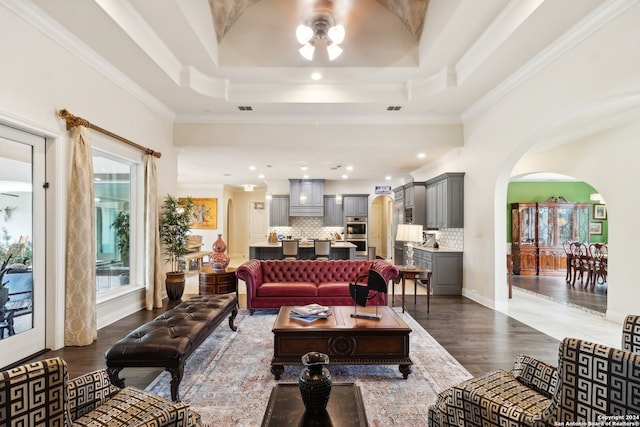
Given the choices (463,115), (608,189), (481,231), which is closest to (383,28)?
(463,115)

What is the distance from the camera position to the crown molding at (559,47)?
307 centimetres

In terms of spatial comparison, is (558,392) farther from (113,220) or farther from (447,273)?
(113,220)

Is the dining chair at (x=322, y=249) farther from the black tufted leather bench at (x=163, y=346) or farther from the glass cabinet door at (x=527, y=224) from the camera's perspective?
the glass cabinet door at (x=527, y=224)

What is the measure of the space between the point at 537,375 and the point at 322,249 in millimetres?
6701

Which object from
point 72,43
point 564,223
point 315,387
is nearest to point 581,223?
point 564,223

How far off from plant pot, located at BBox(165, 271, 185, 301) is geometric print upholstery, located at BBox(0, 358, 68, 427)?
4739mm

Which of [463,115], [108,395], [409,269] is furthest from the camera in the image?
[463,115]

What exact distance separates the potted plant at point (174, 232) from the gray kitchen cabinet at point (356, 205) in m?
6.68

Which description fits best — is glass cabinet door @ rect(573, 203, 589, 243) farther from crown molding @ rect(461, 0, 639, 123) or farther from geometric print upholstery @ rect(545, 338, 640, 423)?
geometric print upholstery @ rect(545, 338, 640, 423)

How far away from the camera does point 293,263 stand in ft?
17.6

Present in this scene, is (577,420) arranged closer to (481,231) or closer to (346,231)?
(481,231)

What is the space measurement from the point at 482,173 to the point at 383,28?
Answer: 306cm

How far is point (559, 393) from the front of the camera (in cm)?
136

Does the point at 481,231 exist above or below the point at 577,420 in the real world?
above
